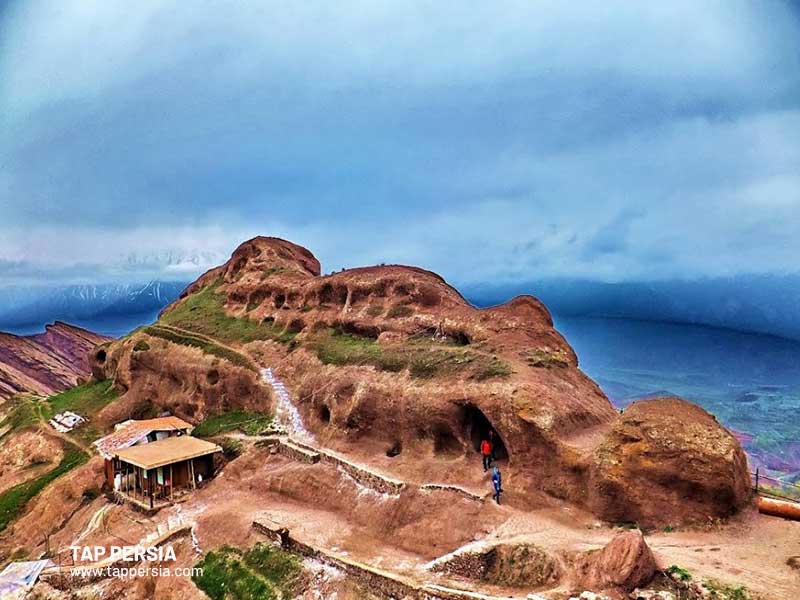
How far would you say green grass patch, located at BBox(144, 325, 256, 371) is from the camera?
43875mm

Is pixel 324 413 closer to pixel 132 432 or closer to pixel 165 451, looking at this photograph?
pixel 165 451

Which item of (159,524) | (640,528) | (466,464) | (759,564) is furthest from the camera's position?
(159,524)

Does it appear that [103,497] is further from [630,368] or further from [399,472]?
[630,368]

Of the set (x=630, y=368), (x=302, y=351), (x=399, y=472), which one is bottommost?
(x=630, y=368)

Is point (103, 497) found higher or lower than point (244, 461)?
lower

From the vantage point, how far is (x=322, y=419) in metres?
35.8

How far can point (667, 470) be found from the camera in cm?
2123

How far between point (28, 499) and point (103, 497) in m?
6.47

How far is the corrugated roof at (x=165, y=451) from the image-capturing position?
3234 centimetres

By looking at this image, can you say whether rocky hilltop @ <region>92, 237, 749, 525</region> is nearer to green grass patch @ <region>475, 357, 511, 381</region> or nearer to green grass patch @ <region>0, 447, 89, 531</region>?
green grass patch @ <region>475, 357, 511, 381</region>

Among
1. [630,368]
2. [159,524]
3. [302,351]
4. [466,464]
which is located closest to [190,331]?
A: [302,351]

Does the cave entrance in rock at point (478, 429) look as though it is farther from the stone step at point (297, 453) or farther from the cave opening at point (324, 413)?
the cave opening at point (324, 413)

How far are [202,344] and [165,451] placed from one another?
48.4 feet

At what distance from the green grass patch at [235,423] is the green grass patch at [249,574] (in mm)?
12030
